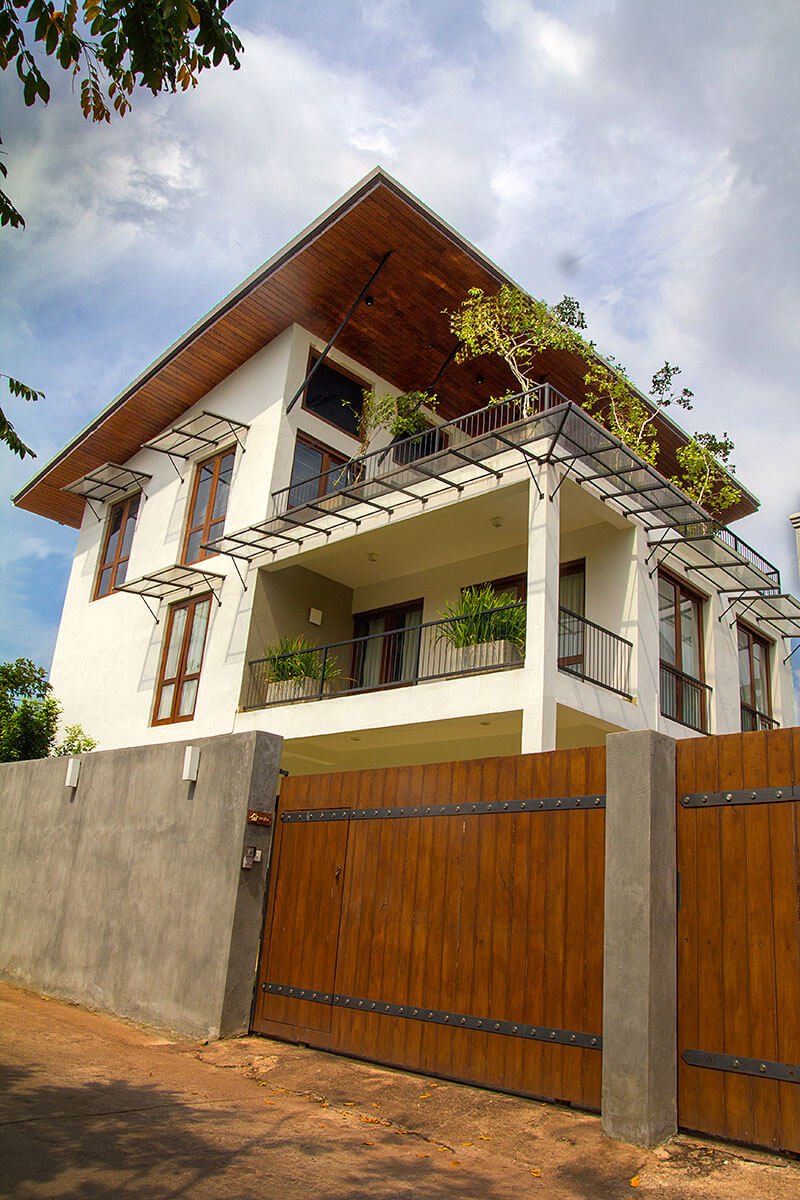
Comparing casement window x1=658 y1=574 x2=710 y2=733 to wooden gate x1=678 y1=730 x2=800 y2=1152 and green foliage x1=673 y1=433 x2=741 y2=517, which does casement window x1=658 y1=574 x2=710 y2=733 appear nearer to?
green foliage x1=673 y1=433 x2=741 y2=517

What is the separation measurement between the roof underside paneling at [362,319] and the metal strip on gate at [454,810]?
36.6 feet

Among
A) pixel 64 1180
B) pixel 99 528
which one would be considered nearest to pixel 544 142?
pixel 64 1180

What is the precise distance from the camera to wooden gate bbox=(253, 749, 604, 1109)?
520 cm

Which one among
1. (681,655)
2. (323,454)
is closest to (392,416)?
(323,454)

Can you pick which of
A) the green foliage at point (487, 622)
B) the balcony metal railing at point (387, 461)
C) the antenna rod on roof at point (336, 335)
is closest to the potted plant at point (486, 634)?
the green foliage at point (487, 622)

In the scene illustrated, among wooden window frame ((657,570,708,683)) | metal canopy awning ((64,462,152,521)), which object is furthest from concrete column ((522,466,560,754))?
metal canopy awning ((64,462,152,521))

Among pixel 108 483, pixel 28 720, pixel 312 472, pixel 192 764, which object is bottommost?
pixel 192 764

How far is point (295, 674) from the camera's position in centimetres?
1522

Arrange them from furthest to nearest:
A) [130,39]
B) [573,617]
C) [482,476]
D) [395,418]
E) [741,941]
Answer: [395,418], [482,476], [573,617], [741,941], [130,39]

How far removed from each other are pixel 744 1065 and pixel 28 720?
16.2 meters

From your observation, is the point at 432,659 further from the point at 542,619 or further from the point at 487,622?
the point at 542,619

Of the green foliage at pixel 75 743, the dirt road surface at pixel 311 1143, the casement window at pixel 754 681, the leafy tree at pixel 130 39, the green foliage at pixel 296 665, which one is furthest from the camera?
the green foliage at pixel 75 743

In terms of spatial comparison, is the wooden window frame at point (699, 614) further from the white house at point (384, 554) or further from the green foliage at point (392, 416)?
the green foliage at point (392, 416)

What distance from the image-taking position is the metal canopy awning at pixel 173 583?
1677 cm
